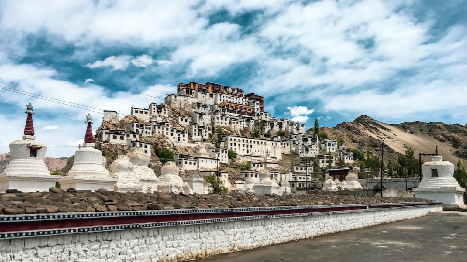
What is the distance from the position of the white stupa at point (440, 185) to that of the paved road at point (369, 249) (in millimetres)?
19925

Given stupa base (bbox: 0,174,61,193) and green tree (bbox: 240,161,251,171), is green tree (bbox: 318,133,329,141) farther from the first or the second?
stupa base (bbox: 0,174,61,193)

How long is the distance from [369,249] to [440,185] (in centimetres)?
2724

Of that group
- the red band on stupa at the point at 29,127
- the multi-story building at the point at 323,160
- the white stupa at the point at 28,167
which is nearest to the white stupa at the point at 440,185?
the white stupa at the point at 28,167

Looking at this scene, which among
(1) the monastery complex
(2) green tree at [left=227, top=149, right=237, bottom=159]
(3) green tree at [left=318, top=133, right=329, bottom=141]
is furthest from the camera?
(3) green tree at [left=318, top=133, right=329, bottom=141]

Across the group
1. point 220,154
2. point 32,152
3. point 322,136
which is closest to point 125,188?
point 32,152

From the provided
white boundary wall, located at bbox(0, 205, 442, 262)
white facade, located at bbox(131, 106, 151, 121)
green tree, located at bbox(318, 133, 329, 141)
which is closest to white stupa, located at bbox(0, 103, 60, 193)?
white boundary wall, located at bbox(0, 205, 442, 262)

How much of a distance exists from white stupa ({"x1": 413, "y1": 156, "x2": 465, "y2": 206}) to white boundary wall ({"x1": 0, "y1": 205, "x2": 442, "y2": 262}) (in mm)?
23509

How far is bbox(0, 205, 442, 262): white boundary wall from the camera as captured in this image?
25.9 ft

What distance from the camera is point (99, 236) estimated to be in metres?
8.95

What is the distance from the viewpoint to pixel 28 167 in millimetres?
16406

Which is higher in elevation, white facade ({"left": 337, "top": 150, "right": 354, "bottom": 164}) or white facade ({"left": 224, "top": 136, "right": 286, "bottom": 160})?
white facade ({"left": 224, "top": 136, "right": 286, "bottom": 160})

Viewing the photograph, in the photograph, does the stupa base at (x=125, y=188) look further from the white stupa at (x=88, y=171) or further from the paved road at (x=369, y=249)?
the paved road at (x=369, y=249)

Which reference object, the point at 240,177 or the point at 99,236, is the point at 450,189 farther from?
the point at 240,177

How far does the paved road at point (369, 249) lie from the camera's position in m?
12.1
